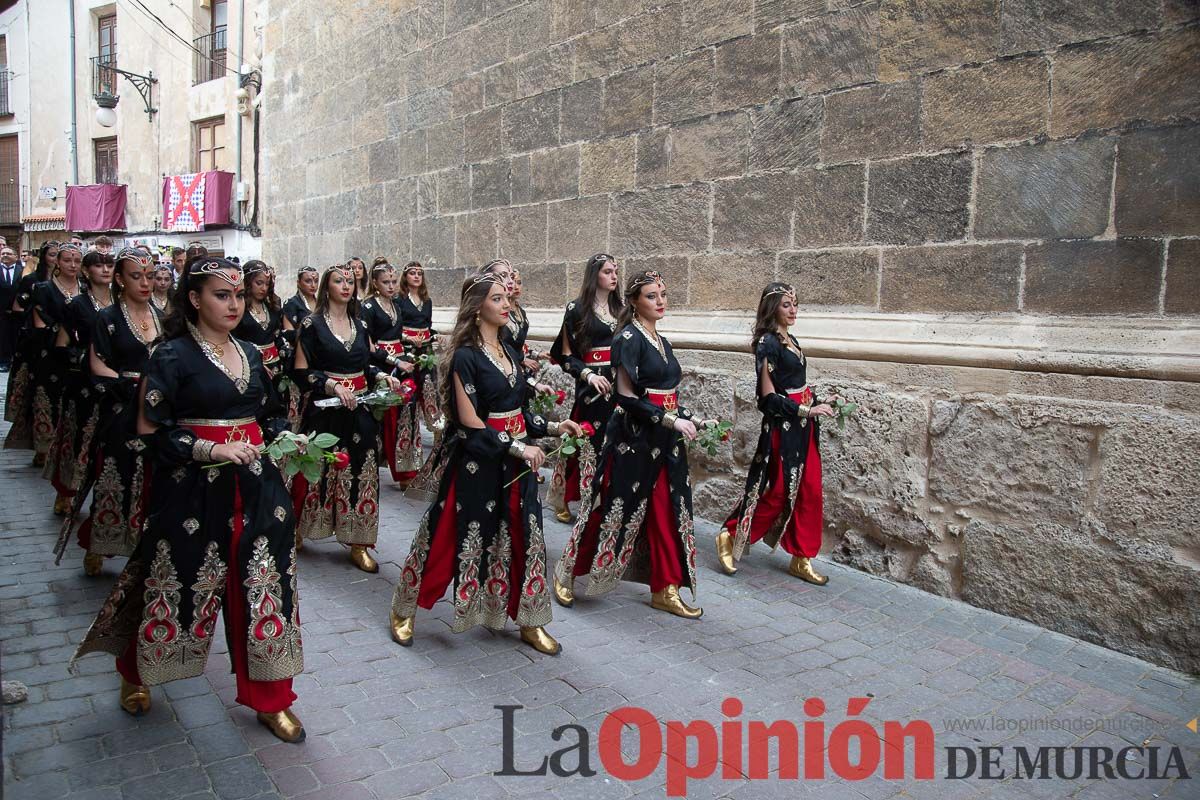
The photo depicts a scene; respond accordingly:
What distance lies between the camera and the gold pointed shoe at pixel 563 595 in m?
5.18

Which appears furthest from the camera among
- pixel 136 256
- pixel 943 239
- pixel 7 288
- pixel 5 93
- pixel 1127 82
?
pixel 5 93

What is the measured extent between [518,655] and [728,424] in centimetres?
183

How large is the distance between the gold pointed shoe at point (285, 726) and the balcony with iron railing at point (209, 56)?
22.7m

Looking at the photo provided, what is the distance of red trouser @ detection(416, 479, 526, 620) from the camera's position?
14.5 feet

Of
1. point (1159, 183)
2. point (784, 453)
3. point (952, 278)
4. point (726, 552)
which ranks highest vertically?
point (1159, 183)

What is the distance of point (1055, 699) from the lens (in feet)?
13.5

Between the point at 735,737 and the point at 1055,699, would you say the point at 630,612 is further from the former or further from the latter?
the point at 1055,699

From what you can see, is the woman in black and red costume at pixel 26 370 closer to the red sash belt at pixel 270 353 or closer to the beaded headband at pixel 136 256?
the red sash belt at pixel 270 353

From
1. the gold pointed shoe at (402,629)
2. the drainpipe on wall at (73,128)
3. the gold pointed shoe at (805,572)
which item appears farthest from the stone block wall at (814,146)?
the drainpipe on wall at (73,128)

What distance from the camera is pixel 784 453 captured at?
18.5 feet

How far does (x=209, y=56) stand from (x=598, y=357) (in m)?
20.9

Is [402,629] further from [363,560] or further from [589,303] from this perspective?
[589,303]

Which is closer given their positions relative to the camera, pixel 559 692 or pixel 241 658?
pixel 241 658

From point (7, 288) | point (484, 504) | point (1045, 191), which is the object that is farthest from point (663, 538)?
point (7, 288)
